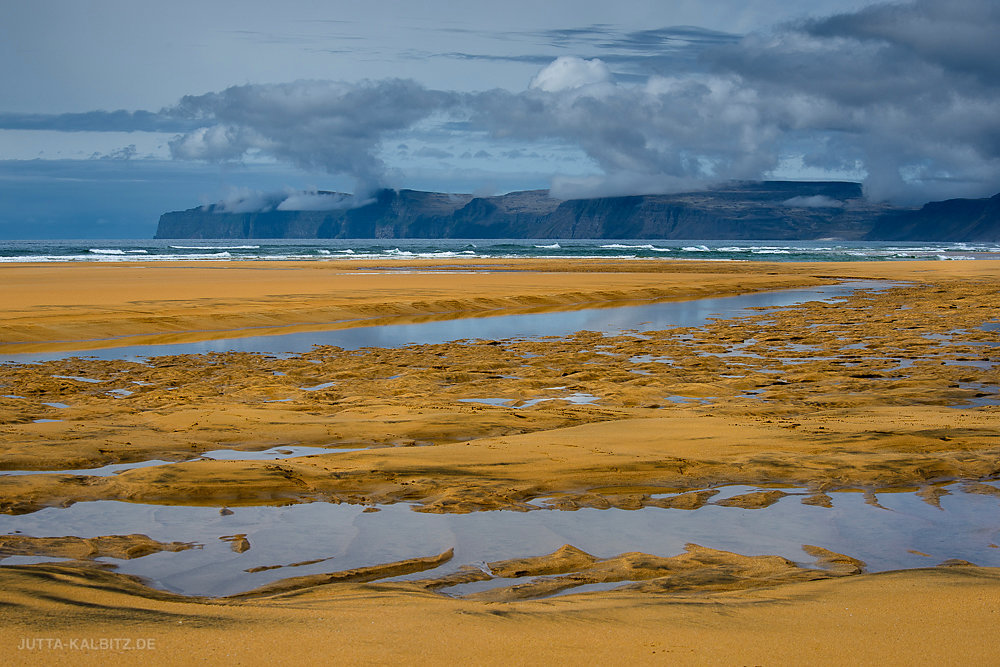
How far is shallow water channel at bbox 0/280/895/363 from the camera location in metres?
16.9

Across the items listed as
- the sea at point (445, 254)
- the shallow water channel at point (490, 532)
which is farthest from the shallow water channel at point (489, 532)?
the sea at point (445, 254)

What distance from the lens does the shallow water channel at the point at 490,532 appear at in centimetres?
526

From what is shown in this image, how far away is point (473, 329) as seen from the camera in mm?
21375

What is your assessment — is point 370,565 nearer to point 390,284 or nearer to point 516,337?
point 516,337

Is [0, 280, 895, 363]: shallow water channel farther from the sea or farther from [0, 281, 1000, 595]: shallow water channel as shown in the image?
the sea

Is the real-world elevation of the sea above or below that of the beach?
above

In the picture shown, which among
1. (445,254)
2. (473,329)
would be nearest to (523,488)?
(473,329)

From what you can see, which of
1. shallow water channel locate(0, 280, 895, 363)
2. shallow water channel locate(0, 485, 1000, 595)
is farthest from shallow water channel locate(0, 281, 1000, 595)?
shallow water channel locate(0, 280, 895, 363)

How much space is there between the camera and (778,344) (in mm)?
17422

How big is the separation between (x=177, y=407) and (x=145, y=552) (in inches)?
204

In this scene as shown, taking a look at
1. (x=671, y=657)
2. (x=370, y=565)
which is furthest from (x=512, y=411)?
(x=671, y=657)

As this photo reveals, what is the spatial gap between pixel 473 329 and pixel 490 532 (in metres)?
15.6

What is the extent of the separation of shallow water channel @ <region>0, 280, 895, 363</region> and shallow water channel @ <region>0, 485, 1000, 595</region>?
10.7 meters

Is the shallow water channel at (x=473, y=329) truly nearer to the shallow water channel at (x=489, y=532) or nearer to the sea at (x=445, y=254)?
the shallow water channel at (x=489, y=532)
